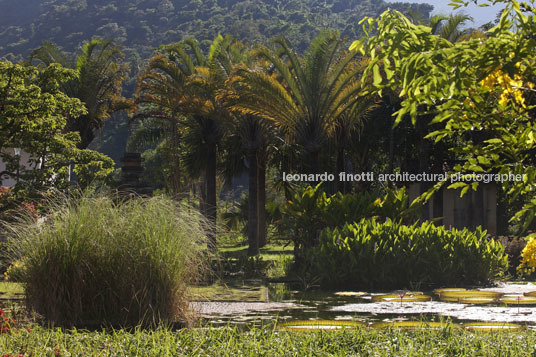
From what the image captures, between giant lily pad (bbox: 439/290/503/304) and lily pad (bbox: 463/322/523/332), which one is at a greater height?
giant lily pad (bbox: 439/290/503/304)

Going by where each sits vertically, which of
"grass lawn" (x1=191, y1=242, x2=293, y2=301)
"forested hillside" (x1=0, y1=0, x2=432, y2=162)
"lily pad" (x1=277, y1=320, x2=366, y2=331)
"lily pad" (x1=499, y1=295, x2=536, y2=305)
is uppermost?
"forested hillside" (x1=0, y1=0, x2=432, y2=162)

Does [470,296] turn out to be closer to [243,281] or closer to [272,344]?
[243,281]

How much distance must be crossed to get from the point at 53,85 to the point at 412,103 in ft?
38.3

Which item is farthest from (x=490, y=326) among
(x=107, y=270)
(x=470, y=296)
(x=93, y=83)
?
(x=93, y=83)

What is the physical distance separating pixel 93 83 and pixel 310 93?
33.7ft

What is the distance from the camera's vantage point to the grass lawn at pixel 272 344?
5.82 m

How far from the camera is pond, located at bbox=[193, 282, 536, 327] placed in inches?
356

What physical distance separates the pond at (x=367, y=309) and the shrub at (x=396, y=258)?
136 centimetres

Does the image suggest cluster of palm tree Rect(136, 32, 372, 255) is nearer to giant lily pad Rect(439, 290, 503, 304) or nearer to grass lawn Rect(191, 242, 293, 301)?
grass lawn Rect(191, 242, 293, 301)

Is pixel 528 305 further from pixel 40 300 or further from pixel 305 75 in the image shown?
pixel 305 75

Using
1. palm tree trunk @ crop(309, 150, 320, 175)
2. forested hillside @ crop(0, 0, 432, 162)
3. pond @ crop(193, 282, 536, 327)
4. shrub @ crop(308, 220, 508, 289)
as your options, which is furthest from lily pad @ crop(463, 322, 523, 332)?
forested hillside @ crop(0, 0, 432, 162)

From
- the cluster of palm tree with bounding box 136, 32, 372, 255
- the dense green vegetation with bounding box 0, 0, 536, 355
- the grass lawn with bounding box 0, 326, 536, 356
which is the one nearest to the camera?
the dense green vegetation with bounding box 0, 0, 536, 355

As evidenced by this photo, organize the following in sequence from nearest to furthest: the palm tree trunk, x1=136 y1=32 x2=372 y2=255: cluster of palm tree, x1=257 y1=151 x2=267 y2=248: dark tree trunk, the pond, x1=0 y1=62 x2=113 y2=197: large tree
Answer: the pond < x1=0 y1=62 x2=113 y2=197: large tree < x1=136 y1=32 x2=372 y2=255: cluster of palm tree < the palm tree trunk < x1=257 y1=151 x2=267 y2=248: dark tree trunk

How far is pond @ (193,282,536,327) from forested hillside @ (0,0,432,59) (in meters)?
73.0
